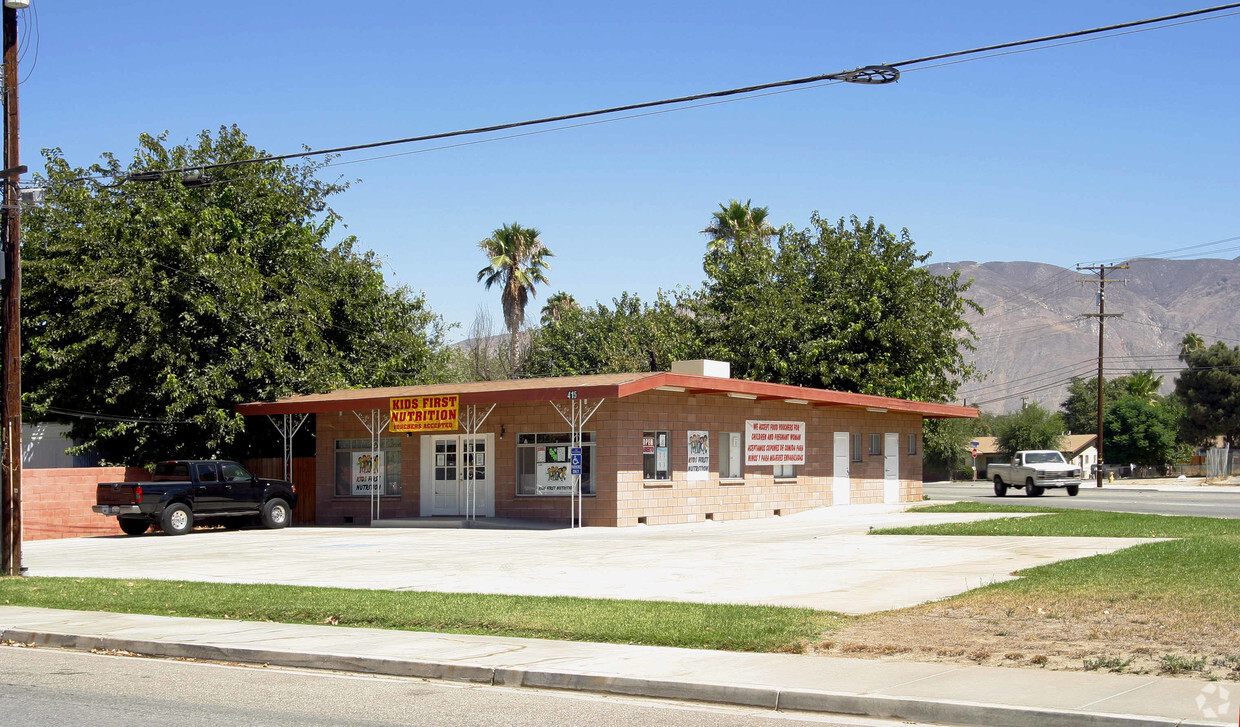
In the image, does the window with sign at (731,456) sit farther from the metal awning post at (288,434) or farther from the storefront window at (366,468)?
the metal awning post at (288,434)

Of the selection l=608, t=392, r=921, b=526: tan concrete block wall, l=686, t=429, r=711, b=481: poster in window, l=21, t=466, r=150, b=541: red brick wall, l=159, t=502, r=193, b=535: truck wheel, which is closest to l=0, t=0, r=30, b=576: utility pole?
l=159, t=502, r=193, b=535: truck wheel

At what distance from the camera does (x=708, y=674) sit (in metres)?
9.53

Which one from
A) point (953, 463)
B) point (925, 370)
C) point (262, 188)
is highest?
point (262, 188)

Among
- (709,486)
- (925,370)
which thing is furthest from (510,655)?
(925,370)

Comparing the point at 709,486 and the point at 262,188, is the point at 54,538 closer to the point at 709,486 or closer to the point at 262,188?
the point at 262,188

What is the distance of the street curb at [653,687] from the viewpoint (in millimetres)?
7859

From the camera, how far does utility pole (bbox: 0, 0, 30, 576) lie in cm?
1812

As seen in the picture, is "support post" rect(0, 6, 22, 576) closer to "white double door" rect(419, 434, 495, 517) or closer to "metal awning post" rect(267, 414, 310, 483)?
"white double door" rect(419, 434, 495, 517)

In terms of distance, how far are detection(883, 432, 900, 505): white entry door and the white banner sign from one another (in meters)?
5.49

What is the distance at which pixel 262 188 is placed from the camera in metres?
38.3

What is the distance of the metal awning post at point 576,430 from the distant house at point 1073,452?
238 ft

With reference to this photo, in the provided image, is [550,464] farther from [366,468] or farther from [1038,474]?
[1038,474]

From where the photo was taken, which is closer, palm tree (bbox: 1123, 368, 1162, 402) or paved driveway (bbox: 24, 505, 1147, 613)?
paved driveway (bbox: 24, 505, 1147, 613)

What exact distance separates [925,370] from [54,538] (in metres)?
31.0
